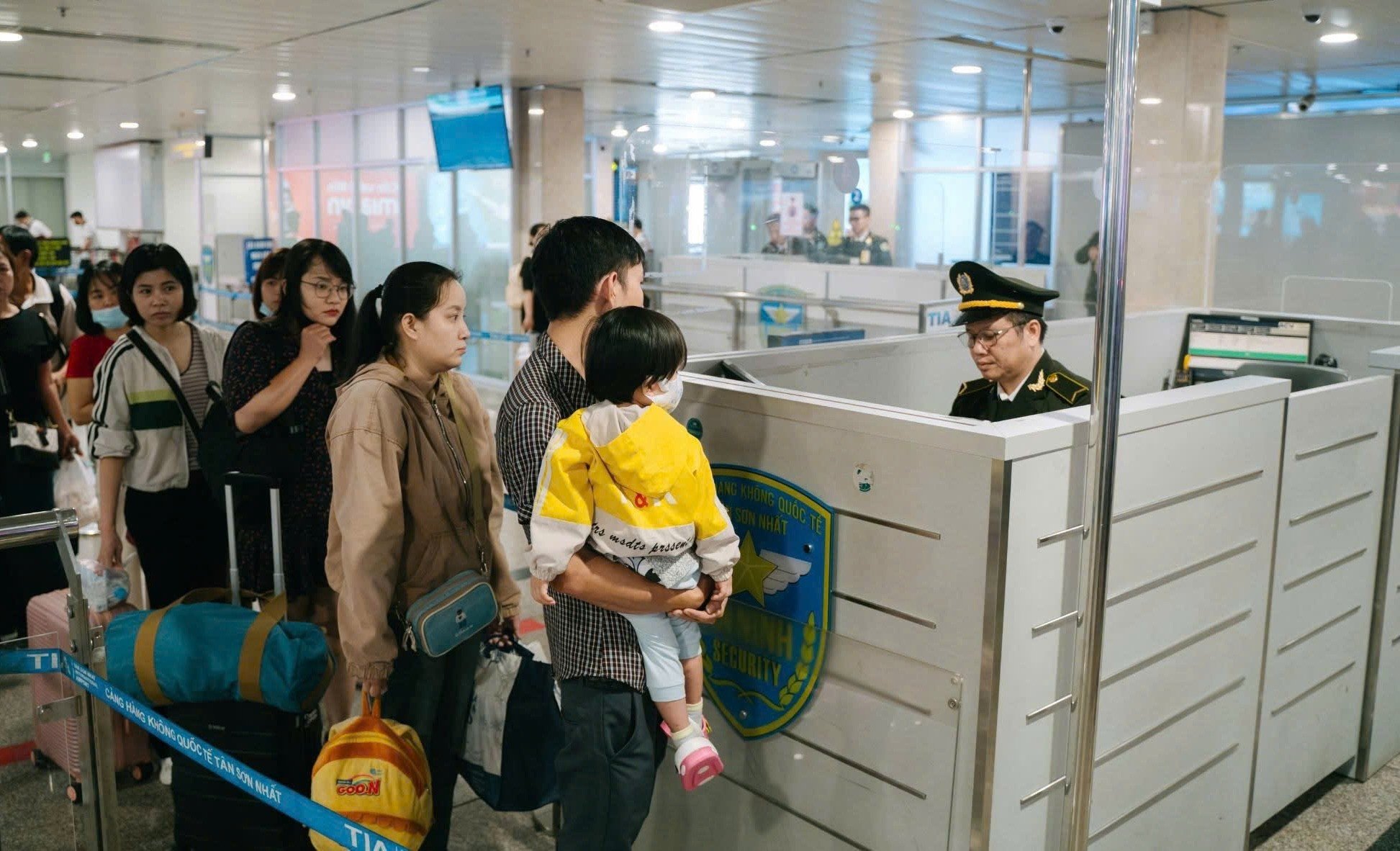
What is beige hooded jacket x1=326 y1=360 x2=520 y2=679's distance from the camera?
244 cm

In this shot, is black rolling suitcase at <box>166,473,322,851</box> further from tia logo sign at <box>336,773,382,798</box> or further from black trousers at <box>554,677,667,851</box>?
black trousers at <box>554,677,667,851</box>

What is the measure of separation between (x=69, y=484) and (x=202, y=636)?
2.57 m

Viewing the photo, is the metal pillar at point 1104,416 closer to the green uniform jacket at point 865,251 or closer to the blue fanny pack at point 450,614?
the blue fanny pack at point 450,614

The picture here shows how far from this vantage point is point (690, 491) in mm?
2070

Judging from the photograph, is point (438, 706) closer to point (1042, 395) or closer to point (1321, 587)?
point (1042, 395)


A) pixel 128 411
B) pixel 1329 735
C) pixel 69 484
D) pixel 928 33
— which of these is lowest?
pixel 1329 735

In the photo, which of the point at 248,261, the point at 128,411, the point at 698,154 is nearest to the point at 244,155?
the point at 248,261

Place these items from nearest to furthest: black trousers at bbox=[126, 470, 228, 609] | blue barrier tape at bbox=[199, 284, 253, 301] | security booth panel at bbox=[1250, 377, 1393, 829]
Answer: security booth panel at bbox=[1250, 377, 1393, 829] → black trousers at bbox=[126, 470, 228, 609] → blue barrier tape at bbox=[199, 284, 253, 301]

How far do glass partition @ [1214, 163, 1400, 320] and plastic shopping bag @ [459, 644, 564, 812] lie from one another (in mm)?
6530

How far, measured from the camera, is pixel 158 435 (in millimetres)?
3381

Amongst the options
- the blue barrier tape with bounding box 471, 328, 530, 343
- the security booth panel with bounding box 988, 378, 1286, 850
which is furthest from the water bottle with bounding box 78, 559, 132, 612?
the blue barrier tape with bounding box 471, 328, 530, 343

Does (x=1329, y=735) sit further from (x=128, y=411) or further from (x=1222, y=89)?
(x=1222, y=89)

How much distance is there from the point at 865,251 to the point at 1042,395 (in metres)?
6.44

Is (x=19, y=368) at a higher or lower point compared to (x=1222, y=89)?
lower
